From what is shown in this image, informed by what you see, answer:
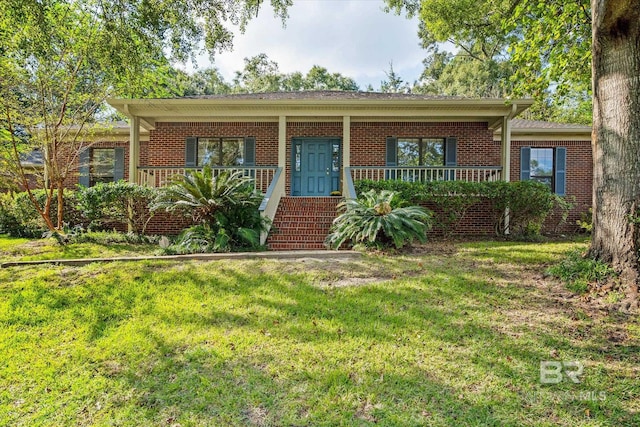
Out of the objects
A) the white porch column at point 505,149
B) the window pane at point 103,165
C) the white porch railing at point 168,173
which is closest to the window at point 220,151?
the white porch railing at point 168,173

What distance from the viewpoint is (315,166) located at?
11203 millimetres

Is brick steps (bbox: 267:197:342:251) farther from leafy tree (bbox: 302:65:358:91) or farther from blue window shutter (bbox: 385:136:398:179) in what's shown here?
leafy tree (bbox: 302:65:358:91)

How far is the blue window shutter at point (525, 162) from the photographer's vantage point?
38.0 feet

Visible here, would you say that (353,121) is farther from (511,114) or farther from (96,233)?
(96,233)

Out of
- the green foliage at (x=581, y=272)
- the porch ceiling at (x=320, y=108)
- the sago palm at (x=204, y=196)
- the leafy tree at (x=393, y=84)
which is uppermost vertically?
the leafy tree at (x=393, y=84)

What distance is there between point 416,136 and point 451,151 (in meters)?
1.21

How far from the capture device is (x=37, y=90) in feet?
26.5

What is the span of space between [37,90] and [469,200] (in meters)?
10.9

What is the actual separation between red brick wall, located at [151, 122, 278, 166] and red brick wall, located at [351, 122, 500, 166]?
2731 millimetres

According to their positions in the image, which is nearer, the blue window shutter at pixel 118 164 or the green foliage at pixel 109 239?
the green foliage at pixel 109 239

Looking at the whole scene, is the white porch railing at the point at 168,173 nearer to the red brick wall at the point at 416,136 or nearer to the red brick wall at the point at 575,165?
the red brick wall at the point at 416,136

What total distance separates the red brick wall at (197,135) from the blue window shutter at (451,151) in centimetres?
551

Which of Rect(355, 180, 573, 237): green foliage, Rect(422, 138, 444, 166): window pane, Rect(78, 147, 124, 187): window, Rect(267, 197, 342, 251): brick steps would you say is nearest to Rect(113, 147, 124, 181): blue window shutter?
Rect(78, 147, 124, 187): window

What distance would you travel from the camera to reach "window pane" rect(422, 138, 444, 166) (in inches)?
438
